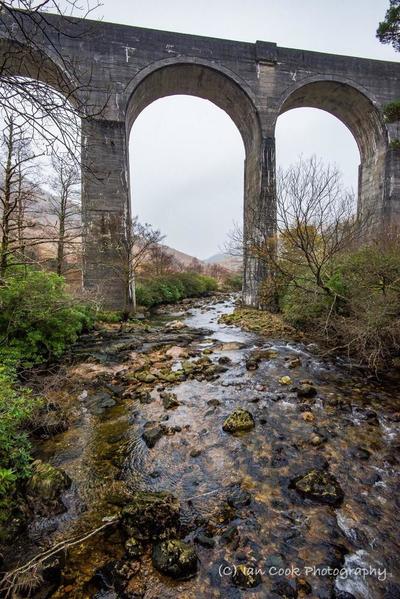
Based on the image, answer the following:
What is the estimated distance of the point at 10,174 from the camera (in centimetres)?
593

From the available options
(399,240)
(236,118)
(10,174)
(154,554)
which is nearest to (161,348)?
(10,174)

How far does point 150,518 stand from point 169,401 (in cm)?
253

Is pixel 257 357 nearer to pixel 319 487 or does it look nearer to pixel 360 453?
pixel 360 453

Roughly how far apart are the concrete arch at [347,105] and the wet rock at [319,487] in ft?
49.8

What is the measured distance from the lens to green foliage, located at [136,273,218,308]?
669 inches

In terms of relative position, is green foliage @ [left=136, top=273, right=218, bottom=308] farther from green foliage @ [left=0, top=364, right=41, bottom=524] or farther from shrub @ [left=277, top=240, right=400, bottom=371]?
green foliage @ [left=0, top=364, right=41, bottom=524]

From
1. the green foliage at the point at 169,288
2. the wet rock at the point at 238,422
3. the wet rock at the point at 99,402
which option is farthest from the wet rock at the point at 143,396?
the green foliage at the point at 169,288

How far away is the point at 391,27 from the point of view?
7.19 meters

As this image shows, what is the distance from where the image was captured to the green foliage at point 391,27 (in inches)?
279

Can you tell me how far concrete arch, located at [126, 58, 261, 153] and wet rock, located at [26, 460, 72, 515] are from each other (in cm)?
1421

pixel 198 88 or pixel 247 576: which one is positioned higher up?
pixel 198 88

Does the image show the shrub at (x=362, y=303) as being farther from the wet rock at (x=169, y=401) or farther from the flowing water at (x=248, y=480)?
the wet rock at (x=169, y=401)

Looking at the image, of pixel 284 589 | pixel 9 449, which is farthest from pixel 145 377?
pixel 284 589

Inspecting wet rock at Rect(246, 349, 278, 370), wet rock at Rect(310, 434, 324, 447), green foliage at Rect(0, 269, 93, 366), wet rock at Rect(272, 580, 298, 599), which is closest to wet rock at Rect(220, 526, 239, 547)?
wet rock at Rect(272, 580, 298, 599)
